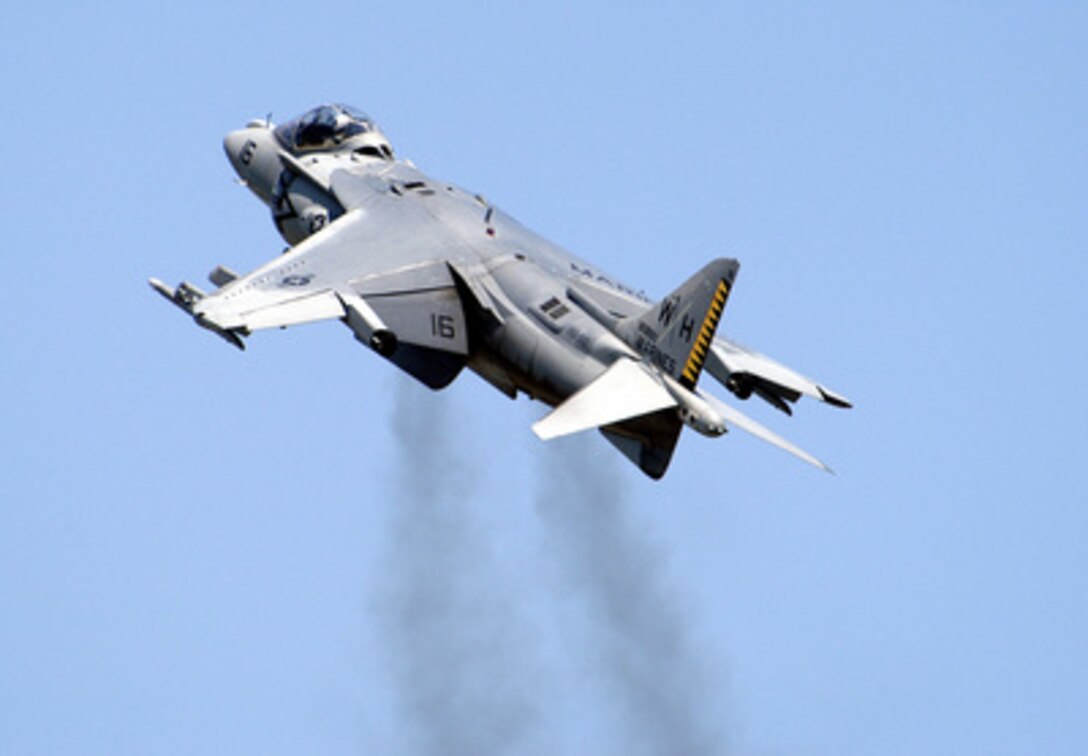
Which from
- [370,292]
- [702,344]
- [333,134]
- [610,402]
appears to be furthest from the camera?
[333,134]

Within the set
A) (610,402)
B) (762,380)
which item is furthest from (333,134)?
(610,402)

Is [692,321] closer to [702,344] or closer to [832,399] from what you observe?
[702,344]

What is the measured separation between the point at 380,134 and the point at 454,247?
19.5ft

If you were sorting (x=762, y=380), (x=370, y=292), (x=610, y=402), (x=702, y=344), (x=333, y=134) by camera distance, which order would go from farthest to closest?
1. (x=333, y=134)
2. (x=762, y=380)
3. (x=370, y=292)
4. (x=702, y=344)
5. (x=610, y=402)

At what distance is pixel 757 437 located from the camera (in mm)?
35906

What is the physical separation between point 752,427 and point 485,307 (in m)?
4.69

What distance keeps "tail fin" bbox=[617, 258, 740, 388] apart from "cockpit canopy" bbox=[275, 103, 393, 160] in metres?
9.97

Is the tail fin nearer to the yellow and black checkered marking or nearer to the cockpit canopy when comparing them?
the yellow and black checkered marking

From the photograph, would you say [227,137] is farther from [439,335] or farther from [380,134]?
[439,335]

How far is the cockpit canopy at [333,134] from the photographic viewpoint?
1761 inches

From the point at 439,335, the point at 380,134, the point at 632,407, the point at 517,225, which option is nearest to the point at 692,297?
the point at 632,407

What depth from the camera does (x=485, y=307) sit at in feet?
125

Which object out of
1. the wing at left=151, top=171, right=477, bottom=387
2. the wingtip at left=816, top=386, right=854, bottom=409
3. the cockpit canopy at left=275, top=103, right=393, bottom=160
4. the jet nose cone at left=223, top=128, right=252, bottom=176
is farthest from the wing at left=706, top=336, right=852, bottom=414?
the jet nose cone at left=223, top=128, right=252, bottom=176

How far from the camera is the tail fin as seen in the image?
118ft
